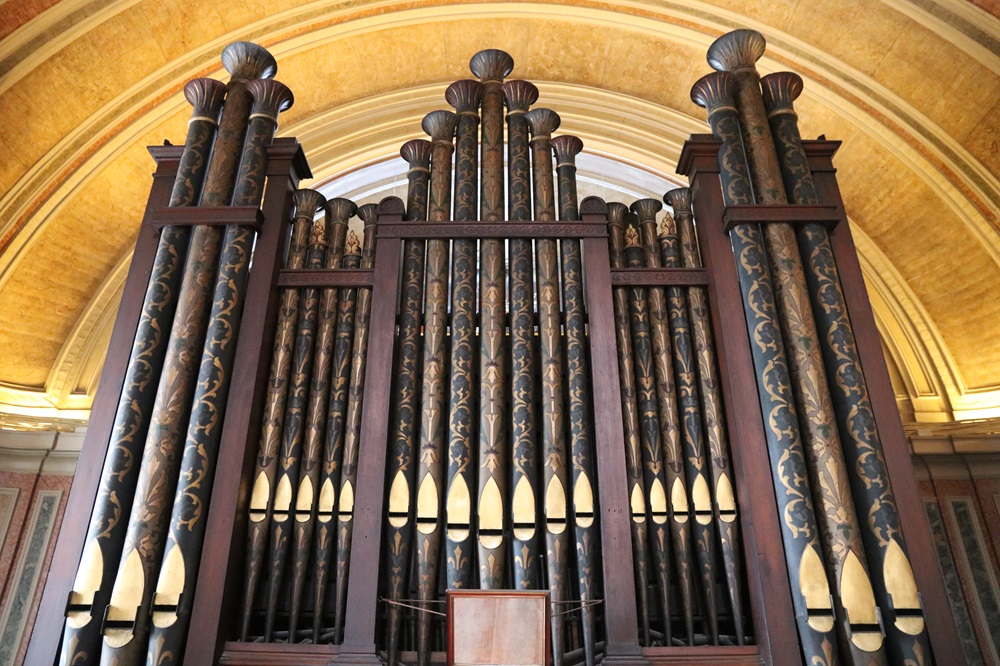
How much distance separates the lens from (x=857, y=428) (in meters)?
3.50

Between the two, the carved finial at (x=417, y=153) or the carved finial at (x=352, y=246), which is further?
the carved finial at (x=417, y=153)

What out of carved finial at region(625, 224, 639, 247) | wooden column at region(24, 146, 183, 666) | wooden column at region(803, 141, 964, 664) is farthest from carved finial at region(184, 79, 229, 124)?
wooden column at region(803, 141, 964, 664)

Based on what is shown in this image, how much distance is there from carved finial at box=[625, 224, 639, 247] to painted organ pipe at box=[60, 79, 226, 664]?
2.44 m

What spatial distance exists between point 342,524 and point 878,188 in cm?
577

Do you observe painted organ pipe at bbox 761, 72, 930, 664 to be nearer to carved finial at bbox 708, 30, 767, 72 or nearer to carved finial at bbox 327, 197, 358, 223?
carved finial at bbox 708, 30, 767, 72

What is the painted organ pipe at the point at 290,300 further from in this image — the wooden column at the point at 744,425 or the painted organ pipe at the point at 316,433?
the wooden column at the point at 744,425

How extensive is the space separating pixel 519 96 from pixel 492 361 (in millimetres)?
2120

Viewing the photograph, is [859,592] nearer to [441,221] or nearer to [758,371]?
[758,371]

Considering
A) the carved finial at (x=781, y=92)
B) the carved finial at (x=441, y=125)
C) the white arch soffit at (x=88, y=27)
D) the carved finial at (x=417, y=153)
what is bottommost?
the carved finial at (x=417, y=153)

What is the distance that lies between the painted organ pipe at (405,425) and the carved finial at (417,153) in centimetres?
11

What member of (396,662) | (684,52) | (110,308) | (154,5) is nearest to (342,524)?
(396,662)

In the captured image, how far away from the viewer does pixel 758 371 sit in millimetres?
3707

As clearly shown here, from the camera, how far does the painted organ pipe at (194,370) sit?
324 cm

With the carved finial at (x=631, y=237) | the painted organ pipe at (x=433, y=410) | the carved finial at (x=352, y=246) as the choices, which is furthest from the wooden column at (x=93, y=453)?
the carved finial at (x=631, y=237)
